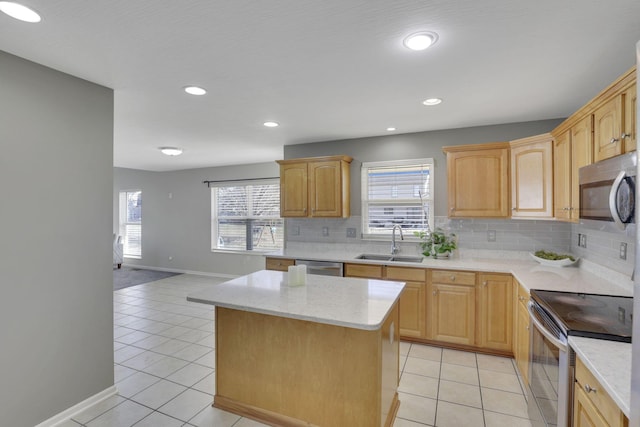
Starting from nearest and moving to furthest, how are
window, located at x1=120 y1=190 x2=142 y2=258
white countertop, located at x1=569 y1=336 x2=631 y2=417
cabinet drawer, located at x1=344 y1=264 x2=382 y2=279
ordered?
white countertop, located at x1=569 y1=336 x2=631 y2=417 → cabinet drawer, located at x1=344 y1=264 x2=382 y2=279 → window, located at x1=120 y1=190 x2=142 y2=258

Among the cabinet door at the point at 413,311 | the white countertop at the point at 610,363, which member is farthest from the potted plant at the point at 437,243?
the white countertop at the point at 610,363

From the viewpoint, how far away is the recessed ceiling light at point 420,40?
173cm

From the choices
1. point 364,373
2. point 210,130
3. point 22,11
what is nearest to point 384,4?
point 22,11

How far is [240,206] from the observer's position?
21.9 feet

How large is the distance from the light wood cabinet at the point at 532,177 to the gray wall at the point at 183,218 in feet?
14.0

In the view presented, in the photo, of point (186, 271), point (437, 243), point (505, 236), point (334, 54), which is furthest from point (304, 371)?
point (186, 271)

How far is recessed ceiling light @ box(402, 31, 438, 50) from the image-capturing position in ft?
5.68

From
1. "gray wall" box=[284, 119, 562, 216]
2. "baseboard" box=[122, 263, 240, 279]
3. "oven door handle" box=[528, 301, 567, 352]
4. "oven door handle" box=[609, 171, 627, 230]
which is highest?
"gray wall" box=[284, 119, 562, 216]

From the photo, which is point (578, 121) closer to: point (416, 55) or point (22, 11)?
point (416, 55)

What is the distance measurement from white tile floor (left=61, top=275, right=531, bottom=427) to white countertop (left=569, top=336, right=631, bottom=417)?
46.2 inches

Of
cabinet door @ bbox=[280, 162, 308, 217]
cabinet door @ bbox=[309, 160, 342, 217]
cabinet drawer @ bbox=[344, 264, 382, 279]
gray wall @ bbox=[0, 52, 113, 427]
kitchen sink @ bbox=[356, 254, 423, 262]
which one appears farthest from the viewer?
cabinet door @ bbox=[280, 162, 308, 217]

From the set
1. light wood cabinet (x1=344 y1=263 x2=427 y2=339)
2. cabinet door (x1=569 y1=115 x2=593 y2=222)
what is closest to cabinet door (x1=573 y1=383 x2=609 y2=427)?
cabinet door (x1=569 y1=115 x2=593 y2=222)

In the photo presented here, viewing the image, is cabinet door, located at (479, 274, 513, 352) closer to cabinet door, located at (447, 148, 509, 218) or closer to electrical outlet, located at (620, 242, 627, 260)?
cabinet door, located at (447, 148, 509, 218)

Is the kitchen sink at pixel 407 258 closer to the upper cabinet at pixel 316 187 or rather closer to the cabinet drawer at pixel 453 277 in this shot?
the cabinet drawer at pixel 453 277
